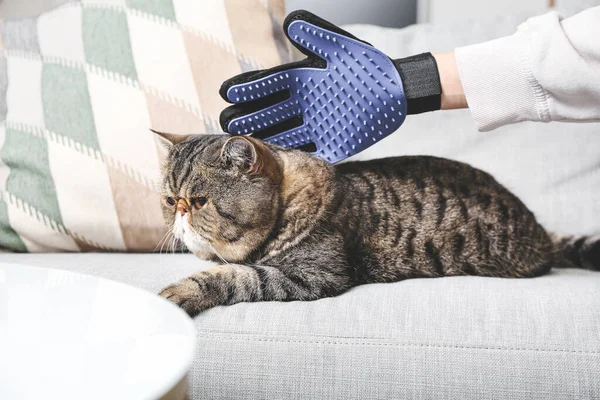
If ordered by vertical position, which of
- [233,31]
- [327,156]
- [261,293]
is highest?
[233,31]

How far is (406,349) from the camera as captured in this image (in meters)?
0.92

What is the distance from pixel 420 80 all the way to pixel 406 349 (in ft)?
1.59

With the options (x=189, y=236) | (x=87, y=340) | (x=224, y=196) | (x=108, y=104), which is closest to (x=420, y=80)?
(x=224, y=196)

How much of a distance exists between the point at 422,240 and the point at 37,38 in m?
0.98

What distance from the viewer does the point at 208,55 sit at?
4.72ft

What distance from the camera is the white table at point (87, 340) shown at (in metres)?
0.43

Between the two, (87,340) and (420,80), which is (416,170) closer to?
(420,80)

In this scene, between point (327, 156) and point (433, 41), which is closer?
point (327, 156)

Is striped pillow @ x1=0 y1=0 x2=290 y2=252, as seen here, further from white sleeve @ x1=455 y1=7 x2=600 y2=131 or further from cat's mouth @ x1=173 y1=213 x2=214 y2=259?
white sleeve @ x1=455 y1=7 x2=600 y2=131

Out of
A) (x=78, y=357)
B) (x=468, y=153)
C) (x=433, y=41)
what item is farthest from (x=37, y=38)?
(x=78, y=357)

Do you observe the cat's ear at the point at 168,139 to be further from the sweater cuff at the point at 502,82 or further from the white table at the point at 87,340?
the white table at the point at 87,340

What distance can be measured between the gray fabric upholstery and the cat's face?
19 centimetres

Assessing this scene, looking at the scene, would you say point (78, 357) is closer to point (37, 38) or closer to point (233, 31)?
point (233, 31)

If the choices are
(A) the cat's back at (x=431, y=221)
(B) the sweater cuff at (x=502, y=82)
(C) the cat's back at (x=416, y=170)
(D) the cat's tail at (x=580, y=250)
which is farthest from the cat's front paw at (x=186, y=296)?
(D) the cat's tail at (x=580, y=250)
